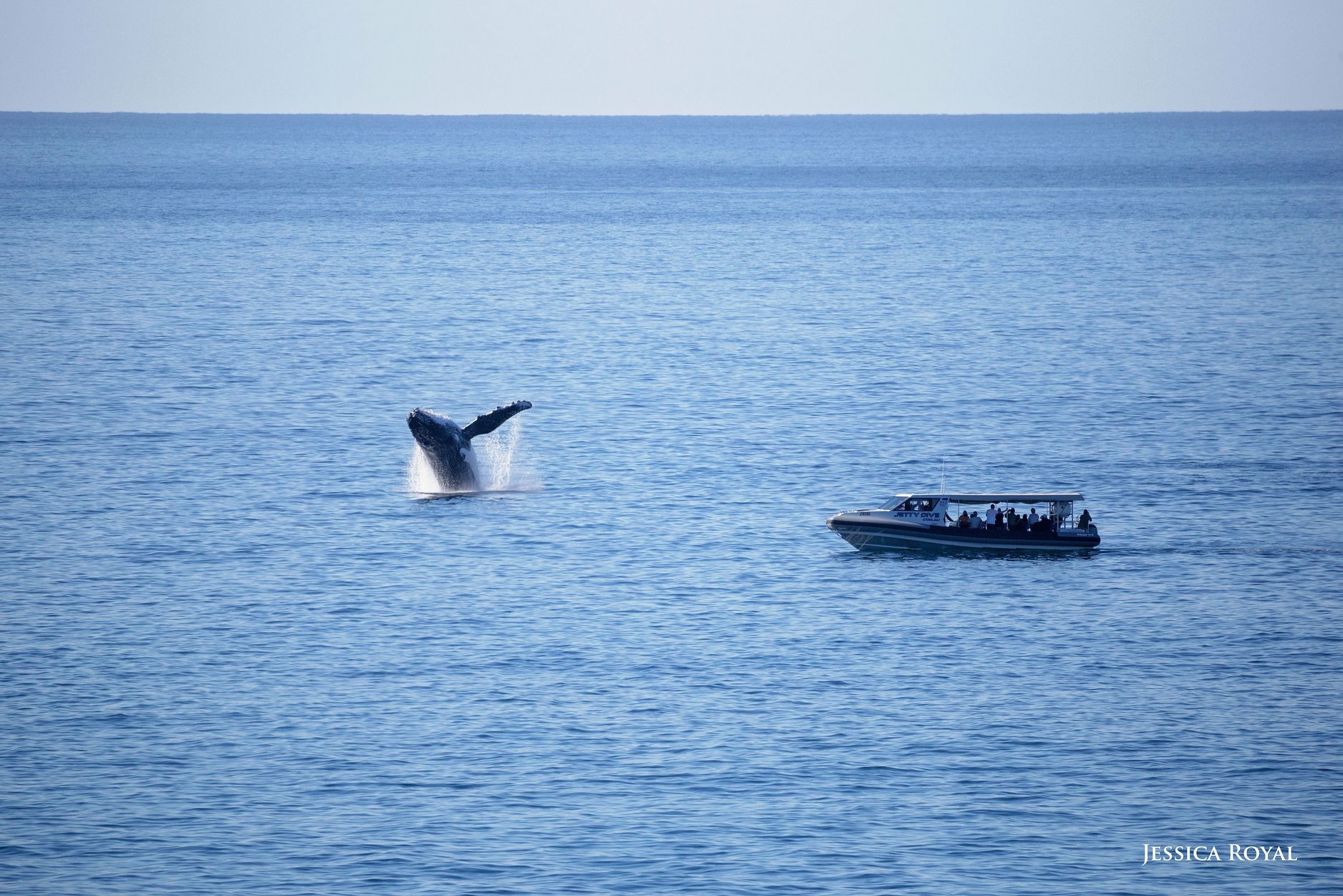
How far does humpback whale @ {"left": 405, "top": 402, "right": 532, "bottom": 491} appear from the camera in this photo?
229 feet

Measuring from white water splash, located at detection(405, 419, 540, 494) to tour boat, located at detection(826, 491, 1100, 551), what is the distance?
17.9 metres

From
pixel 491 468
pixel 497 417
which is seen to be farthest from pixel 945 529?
pixel 491 468

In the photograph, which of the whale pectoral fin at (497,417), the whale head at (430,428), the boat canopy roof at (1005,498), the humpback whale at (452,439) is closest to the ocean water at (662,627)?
the humpback whale at (452,439)

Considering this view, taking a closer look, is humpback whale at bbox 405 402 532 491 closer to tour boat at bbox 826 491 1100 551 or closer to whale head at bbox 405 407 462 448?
whale head at bbox 405 407 462 448

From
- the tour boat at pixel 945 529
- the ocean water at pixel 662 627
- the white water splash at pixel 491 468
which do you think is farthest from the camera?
the white water splash at pixel 491 468

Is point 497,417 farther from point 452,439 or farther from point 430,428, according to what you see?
point 452,439

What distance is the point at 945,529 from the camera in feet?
207

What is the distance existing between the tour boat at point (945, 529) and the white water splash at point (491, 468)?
1794 centimetres

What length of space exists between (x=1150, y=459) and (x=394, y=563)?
3552 cm

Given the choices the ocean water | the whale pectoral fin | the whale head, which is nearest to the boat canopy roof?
the ocean water

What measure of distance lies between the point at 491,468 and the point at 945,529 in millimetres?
25316

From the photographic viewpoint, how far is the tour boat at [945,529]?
62.8m

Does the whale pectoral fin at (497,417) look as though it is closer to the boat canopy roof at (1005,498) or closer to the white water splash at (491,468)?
the white water splash at (491,468)

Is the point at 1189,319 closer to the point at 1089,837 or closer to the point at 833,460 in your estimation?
the point at 833,460
